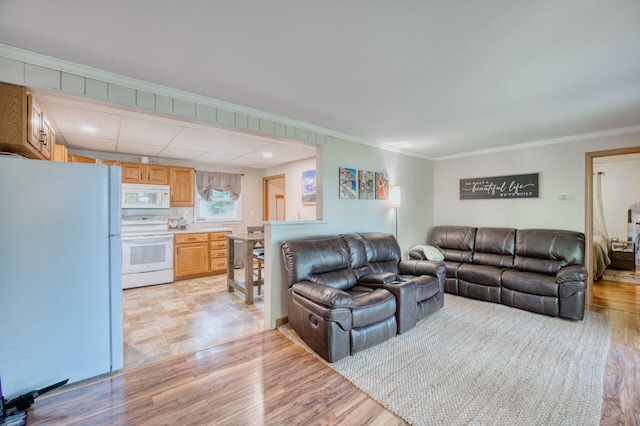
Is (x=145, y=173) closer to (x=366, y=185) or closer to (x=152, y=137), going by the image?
(x=152, y=137)

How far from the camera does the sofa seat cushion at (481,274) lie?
12.5ft

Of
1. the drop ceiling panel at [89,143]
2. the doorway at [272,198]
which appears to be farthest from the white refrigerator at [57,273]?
the doorway at [272,198]

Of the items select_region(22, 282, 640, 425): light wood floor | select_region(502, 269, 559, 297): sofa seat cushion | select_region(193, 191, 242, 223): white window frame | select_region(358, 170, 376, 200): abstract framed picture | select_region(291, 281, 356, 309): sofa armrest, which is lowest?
select_region(22, 282, 640, 425): light wood floor

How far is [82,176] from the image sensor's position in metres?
2.10

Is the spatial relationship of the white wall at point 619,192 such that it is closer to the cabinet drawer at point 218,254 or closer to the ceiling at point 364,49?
the ceiling at point 364,49

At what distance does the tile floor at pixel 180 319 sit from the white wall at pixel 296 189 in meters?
2.13

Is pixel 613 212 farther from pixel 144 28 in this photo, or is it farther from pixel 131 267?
pixel 131 267

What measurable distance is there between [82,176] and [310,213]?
3925 millimetres

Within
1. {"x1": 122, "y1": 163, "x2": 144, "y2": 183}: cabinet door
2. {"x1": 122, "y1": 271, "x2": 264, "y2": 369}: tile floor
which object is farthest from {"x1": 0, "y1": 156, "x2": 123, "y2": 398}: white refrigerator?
{"x1": 122, "y1": 163, "x2": 144, "y2": 183}: cabinet door

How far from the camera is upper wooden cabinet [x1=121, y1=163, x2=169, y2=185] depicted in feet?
16.0

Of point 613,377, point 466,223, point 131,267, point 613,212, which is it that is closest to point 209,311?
point 131,267

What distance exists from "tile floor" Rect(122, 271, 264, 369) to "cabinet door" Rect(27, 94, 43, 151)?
6.58ft

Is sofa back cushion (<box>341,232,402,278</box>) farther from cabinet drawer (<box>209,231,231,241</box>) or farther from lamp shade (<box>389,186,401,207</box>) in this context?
cabinet drawer (<box>209,231,231,241</box>)

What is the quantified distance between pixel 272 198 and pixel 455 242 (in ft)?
14.2
